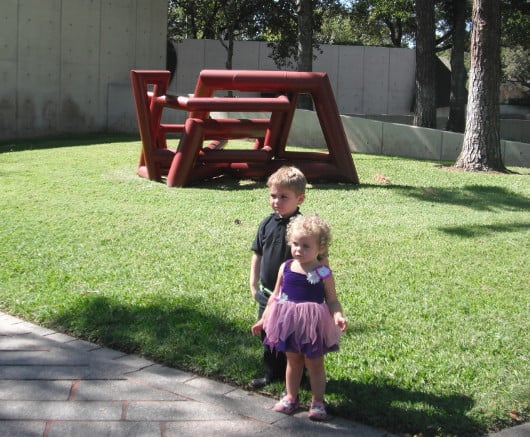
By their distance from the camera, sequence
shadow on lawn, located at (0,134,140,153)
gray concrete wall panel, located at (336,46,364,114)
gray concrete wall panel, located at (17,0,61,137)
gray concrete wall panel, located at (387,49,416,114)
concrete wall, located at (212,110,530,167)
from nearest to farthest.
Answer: concrete wall, located at (212,110,530,167), shadow on lawn, located at (0,134,140,153), gray concrete wall panel, located at (17,0,61,137), gray concrete wall panel, located at (336,46,364,114), gray concrete wall panel, located at (387,49,416,114)

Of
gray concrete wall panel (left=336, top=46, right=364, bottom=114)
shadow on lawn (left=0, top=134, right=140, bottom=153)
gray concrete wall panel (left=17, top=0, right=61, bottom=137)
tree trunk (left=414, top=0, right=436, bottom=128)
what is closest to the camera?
shadow on lawn (left=0, top=134, right=140, bottom=153)

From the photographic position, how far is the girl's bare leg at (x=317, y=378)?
12.4 feet

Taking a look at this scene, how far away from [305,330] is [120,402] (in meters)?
0.98

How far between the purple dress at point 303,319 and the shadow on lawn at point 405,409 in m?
0.35

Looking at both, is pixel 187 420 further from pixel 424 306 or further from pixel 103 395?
pixel 424 306

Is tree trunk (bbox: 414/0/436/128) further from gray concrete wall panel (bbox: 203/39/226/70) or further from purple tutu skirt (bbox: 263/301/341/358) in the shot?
purple tutu skirt (bbox: 263/301/341/358)

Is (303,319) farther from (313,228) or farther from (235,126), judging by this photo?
(235,126)

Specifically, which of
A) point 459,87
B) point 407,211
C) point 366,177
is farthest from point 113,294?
point 459,87

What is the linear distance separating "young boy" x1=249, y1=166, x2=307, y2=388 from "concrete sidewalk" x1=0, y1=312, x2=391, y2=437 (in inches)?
8.2

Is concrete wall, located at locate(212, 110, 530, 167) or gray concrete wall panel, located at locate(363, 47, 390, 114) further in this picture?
gray concrete wall panel, located at locate(363, 47, 390, 114)

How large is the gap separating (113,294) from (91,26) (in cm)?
1586

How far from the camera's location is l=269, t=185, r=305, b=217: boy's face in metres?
4.07

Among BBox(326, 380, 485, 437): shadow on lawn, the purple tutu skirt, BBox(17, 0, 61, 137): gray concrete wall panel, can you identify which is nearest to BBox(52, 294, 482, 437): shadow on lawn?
BBox(326, 380, 485, 437): shadow on lawn

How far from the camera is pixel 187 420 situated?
3701 millimetres
